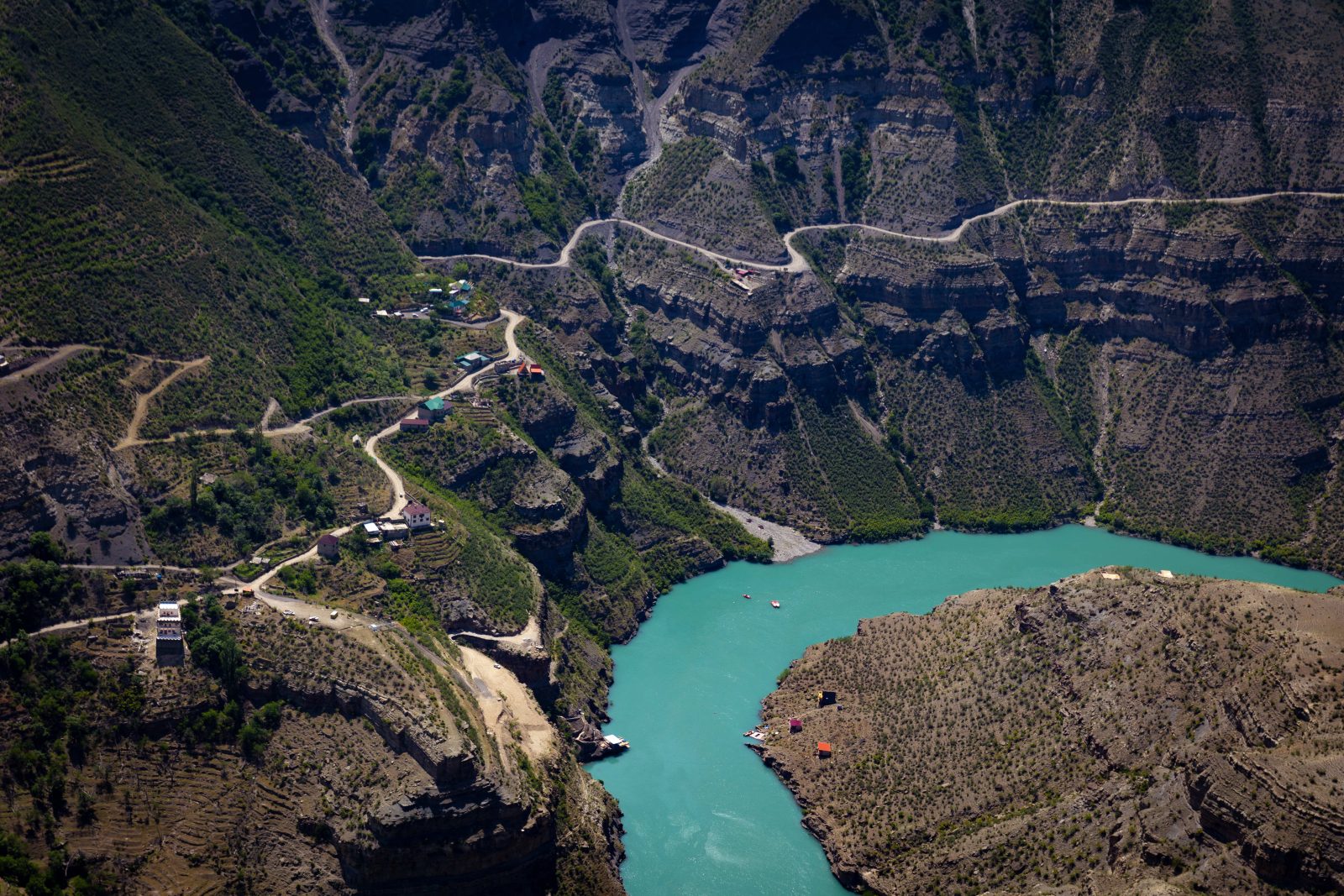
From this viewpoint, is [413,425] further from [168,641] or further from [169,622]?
[168,641]

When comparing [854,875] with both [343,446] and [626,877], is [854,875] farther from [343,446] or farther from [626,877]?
[343,446]

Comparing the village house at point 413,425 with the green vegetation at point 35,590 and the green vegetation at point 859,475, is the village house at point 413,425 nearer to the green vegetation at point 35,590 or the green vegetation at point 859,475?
the green vegetation at point 35,590

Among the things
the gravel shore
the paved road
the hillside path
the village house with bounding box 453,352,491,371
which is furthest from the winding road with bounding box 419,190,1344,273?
the hillside path

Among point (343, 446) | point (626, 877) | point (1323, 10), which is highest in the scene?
point (1323, 10)

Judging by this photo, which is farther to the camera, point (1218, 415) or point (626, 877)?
point (1218, 415)

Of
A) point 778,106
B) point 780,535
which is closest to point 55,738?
point 780,535

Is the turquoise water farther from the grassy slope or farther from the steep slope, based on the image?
the steep slope

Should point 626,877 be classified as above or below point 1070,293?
below

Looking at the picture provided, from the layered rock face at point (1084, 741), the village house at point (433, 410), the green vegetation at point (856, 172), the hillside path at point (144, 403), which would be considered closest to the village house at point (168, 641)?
the hillside path at point (144, 403)

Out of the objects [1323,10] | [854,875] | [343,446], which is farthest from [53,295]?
[1323,10]
